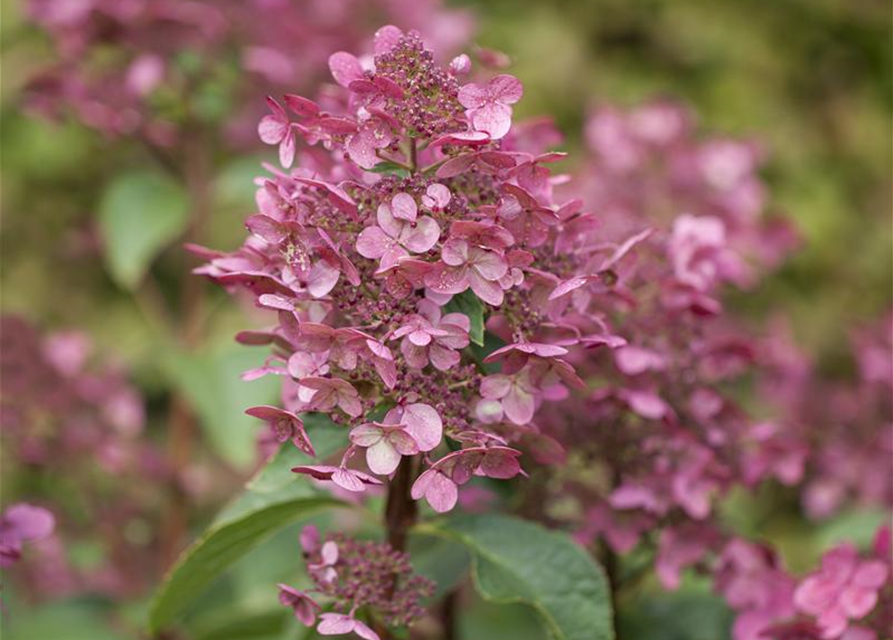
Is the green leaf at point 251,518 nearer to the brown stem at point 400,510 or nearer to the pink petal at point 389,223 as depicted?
the brown stem at point 400,510

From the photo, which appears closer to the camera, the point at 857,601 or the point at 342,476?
the point at 342,476

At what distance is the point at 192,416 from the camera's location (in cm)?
155

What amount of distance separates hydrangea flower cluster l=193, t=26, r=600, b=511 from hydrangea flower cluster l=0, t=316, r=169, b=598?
25.1 inches

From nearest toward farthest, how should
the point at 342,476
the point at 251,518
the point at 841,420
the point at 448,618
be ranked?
1. the point at 342,476
2. the point at 251,518
3. the point at 448,618
4. the point at 841,420

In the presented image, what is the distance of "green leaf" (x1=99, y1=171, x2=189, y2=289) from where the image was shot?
144 cm

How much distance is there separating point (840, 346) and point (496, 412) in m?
1.64

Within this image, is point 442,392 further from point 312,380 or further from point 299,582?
point 299,582

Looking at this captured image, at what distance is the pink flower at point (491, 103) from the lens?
76cm

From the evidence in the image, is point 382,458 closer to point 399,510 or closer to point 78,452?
point 399,510

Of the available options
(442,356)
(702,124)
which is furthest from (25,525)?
(702,124)

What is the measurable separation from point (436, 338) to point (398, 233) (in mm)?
73

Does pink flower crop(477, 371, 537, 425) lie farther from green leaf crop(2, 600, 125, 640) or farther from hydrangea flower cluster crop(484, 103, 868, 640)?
green leaf crop(2, 600, 125, 640)

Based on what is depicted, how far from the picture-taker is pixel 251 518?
0.89 m

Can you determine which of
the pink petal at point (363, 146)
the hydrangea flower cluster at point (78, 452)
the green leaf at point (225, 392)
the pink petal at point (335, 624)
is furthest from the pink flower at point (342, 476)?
the hydrangea flower cluster at point (78, 452)
